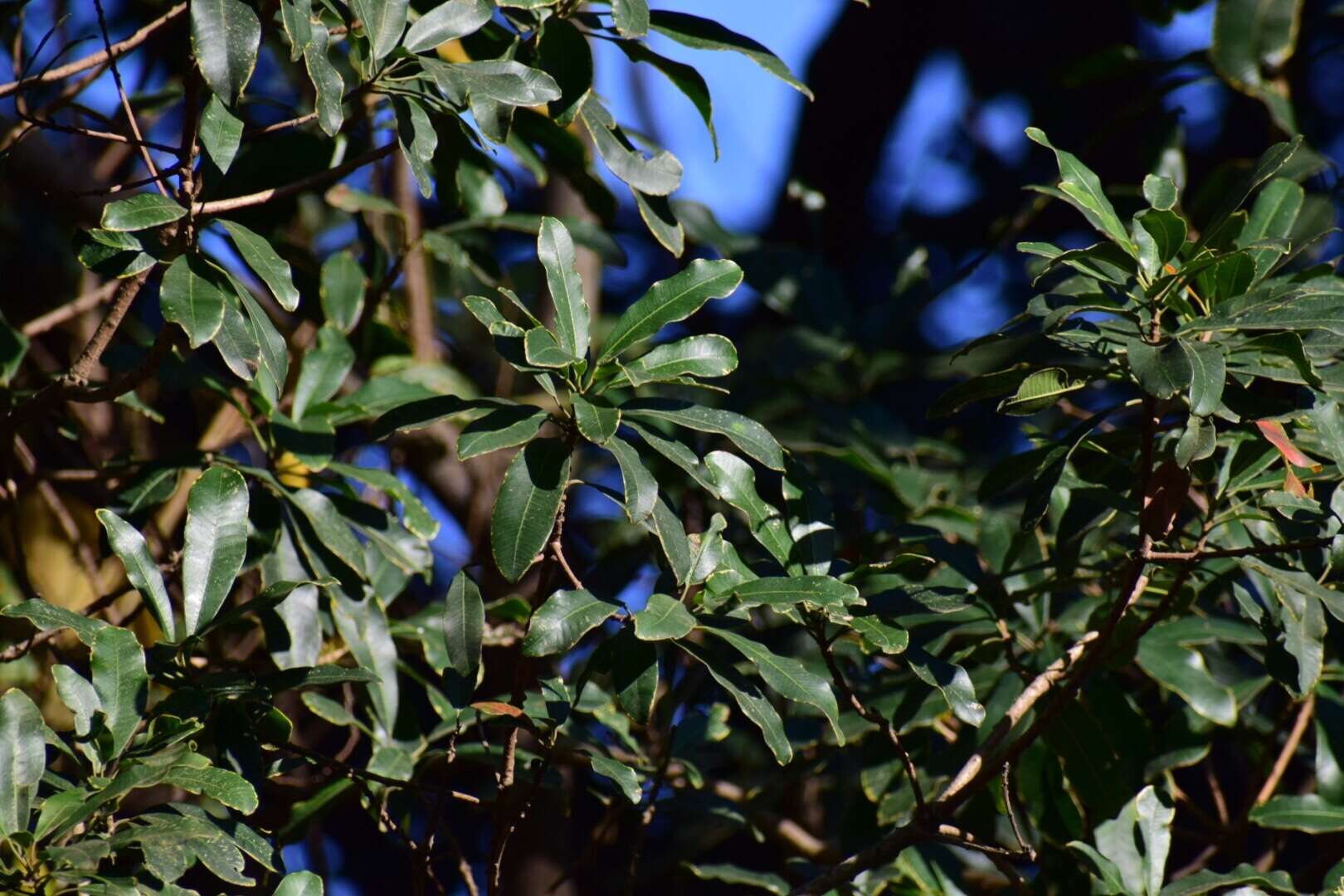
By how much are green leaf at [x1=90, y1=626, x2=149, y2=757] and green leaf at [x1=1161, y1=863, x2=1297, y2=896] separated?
0.87 meters

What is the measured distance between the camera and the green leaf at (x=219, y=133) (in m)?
0.93

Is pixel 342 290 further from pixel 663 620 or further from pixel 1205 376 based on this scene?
pixel 1205 376

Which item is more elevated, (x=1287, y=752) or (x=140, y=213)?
(x=140, y=213)

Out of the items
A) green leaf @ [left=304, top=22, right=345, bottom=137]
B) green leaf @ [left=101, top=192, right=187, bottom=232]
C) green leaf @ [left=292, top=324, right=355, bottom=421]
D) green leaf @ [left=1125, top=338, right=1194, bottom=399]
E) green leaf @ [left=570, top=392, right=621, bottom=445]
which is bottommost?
green leaf @ [left=292, top=324, right=355, bottom=421]

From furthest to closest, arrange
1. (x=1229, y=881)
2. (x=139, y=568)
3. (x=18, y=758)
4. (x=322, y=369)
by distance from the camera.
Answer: (x=322, y=369)
(x=1229, y=881)
(x=139, y=568)
(x=18, y=758)

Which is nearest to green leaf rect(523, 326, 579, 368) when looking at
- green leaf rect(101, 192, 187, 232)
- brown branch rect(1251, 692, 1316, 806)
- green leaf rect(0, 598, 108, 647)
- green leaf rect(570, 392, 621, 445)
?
green leaf rect(570, 392, 621, 445)

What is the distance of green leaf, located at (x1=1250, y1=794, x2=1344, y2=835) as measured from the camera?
4.12 ft

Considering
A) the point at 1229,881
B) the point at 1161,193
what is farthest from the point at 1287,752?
the point at 1161,193

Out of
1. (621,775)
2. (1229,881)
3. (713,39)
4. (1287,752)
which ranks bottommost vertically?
(1287,752)

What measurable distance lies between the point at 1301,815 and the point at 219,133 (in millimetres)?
1215

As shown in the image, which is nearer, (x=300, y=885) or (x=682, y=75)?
(x=300, y=885)

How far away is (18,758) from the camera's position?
2.84 feet

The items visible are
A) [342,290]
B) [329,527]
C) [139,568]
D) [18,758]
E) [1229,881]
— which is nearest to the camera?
[18,758]

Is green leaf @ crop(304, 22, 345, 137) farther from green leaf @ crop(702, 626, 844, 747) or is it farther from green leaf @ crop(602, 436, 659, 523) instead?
green leaf @ crop(702, 626, 844, 747)
